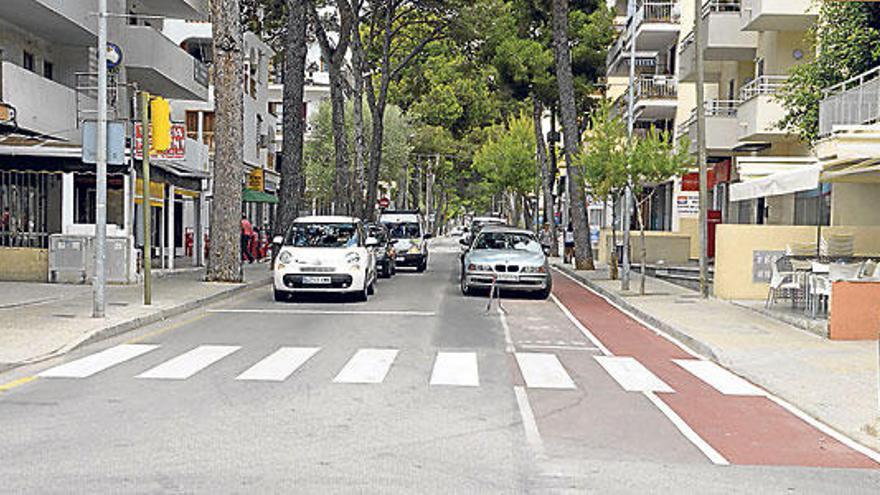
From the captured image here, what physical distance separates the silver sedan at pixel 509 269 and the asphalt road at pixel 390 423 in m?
7.64

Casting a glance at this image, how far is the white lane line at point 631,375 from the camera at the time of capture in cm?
1204

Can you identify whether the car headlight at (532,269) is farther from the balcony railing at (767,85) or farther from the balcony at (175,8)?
the balcony at (175,8)

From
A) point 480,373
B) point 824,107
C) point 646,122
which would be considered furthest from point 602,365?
point 646,122

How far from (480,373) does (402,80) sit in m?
53.9

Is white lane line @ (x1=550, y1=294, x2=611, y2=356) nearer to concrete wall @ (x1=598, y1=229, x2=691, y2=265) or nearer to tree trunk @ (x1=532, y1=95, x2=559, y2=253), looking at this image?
concrete wall @ (x1=598, y1=229, x2=691, y2=265)

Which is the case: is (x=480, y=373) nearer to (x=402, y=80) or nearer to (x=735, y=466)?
(x=735, y=466)

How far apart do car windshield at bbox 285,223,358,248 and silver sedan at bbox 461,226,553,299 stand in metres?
2.88

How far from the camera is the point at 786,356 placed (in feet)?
48.5

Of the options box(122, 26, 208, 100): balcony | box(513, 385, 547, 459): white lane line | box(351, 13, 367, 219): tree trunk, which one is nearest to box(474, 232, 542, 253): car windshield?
box(122, 26, 208, 100): balcony

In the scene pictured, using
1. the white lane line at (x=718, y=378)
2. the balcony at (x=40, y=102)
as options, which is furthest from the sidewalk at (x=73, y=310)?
the white lane line at (x=718, y=378)

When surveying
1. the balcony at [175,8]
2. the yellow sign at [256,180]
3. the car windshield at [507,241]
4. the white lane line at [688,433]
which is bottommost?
the white lane line at [688,433]

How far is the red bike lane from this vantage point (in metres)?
8.65

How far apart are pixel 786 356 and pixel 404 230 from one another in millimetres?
24288

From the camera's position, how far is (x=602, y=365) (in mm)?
13812
